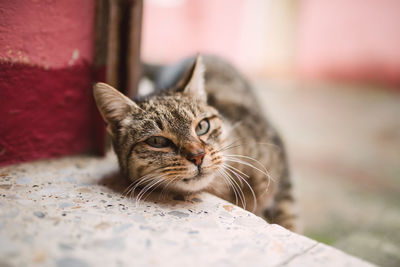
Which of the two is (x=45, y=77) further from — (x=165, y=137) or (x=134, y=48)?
(x=165, y=137)

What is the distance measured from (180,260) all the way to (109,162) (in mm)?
1134

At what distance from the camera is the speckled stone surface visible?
107 centimetres

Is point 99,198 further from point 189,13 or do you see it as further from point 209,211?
point 189,13

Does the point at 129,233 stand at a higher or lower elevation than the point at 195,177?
lower

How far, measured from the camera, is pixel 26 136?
5.90 ft

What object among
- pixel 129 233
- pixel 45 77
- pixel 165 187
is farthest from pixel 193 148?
pixel 45 77

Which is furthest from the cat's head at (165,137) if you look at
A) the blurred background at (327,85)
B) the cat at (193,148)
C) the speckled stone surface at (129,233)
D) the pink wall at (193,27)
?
the pink wall at (193,27)

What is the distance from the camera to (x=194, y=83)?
75.6 inches

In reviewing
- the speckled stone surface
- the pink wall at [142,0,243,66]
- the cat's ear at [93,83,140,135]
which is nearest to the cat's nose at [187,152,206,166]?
the speckled stone surface

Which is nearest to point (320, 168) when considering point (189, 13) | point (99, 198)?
point (99, 198)

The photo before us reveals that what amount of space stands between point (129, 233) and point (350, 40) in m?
5.51

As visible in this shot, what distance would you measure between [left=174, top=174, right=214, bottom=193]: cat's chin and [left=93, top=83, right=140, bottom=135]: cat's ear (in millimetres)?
505

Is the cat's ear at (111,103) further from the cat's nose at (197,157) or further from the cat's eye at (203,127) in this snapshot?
the cat's nose at (197,157)

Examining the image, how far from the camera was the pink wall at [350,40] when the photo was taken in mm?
5023
